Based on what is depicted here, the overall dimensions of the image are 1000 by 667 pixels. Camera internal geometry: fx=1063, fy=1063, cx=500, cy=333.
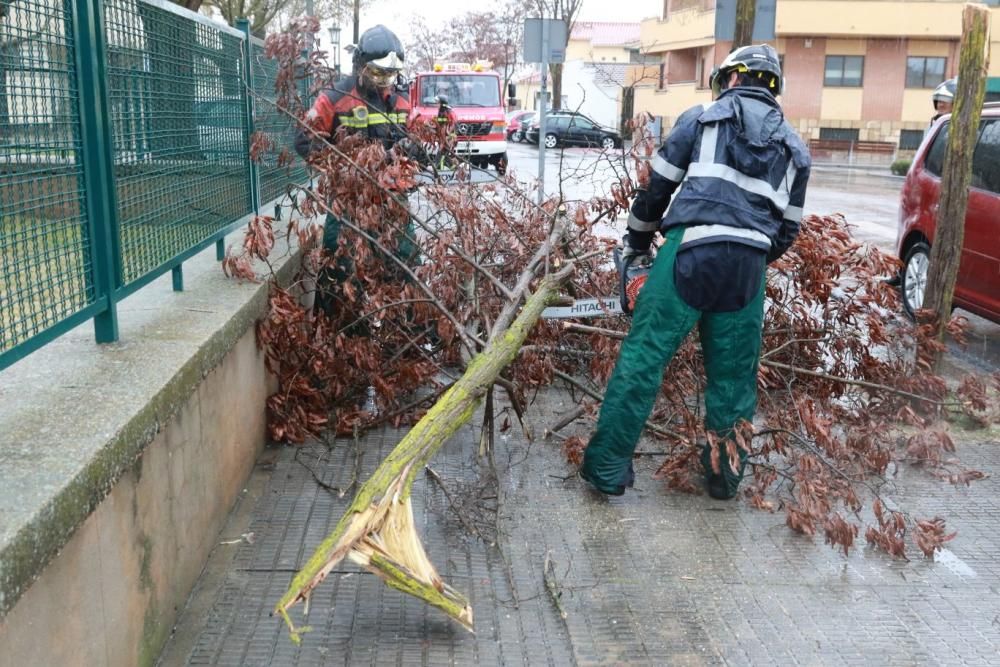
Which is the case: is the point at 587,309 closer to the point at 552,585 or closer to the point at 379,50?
the point at 552,585

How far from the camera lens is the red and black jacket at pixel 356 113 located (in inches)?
237

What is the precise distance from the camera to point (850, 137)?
1692 inches

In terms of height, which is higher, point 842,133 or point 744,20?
point 744,20

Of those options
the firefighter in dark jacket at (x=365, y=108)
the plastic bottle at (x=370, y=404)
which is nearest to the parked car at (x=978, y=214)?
the firefighter in dark jacket at (x=365, y=108)

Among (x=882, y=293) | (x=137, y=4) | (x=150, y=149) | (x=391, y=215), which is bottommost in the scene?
(x=882, y=293)

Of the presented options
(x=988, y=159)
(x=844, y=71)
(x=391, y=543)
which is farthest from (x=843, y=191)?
(x=391, y=543)

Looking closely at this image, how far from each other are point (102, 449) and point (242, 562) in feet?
4.64

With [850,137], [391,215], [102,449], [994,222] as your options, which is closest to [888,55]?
[850,137]

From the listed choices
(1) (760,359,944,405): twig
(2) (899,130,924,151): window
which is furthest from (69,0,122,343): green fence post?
(2) (899,130,924,151): window

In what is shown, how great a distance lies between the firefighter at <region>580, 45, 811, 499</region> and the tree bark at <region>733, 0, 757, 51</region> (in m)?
3.08

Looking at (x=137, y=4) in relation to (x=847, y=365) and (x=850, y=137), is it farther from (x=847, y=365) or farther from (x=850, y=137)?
(x=850, y=137)

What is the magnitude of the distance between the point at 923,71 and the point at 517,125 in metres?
17.0

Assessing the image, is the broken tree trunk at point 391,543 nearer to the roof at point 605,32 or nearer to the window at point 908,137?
the window at point 908,137

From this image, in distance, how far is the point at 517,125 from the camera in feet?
157
